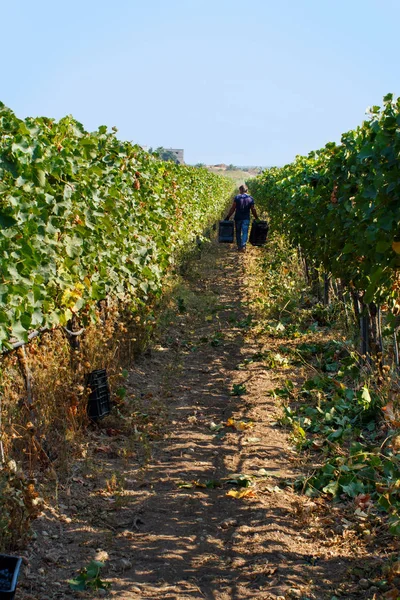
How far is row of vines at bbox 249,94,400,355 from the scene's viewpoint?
14.0 ft

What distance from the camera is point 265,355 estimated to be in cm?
802

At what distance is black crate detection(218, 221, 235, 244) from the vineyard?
881cm

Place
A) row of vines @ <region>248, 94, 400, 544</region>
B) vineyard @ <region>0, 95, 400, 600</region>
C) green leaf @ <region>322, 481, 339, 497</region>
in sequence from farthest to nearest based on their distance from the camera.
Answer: green leaf @ <region>322, 481, 339, 497</region>, row of vines @ <region>248, 94, 400, 544</region>, vineyard @ <region>0, 95, 400, 600</region>

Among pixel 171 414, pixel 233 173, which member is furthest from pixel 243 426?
pixel 233 173

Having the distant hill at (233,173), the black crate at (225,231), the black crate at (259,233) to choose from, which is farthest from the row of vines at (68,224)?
the distant hill at (233,173)

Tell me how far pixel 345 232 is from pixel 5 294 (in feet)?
12.4

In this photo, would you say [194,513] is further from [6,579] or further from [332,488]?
[6,579]

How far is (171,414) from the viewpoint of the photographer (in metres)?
6.37

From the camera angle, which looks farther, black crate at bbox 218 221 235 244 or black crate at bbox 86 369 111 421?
black crate at bbox 218 221 235 244

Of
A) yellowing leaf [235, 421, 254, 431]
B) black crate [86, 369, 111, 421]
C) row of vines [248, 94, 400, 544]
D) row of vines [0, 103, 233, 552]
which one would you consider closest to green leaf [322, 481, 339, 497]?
row of vines [248, 94, 400, 544]

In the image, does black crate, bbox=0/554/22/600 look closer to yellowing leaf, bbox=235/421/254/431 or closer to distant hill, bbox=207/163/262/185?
yellowing leaf, bbox=235/421/254/431

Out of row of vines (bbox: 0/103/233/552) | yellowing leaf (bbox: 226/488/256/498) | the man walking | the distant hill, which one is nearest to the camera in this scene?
row of vines (bbox: 0/103/233/552)

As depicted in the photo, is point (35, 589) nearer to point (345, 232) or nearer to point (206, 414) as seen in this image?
point (206, 414)

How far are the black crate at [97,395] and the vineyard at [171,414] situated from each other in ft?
0.31
